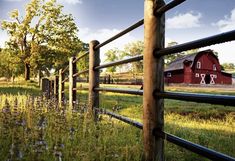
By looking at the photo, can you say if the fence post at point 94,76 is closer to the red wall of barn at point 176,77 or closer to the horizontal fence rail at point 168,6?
the horizontal fence rail at point 168,6

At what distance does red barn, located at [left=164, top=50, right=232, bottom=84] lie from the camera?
48.4m

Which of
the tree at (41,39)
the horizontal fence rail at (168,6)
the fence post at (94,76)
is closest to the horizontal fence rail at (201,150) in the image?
the horizontal fence rail at (168,6)

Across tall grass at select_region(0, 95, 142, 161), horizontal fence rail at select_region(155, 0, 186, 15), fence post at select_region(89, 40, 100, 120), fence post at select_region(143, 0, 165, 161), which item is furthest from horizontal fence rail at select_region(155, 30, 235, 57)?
fence post at select_region(89, 40, 100, 120)

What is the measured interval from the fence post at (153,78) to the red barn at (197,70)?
46104 mm

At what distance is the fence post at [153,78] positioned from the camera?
258 centimetres

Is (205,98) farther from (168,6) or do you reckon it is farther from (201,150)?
(168,6)

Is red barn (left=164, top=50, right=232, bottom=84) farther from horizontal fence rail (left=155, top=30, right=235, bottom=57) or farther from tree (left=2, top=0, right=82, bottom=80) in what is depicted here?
horizontal fence rail (left=155, top=30, right=235, bottom=57)

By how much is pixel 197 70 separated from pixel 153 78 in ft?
158

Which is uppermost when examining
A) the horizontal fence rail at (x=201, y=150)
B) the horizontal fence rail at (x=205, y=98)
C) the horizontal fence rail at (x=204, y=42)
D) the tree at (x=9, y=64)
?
the tree at (x=9, y=64)

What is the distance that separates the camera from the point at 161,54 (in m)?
2.50

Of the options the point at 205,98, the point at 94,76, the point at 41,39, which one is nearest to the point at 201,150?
the point at 205,98

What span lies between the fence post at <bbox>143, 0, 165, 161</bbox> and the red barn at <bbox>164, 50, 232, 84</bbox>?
1815 inches

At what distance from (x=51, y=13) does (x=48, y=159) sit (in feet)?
138

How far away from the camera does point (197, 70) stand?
49.1m
